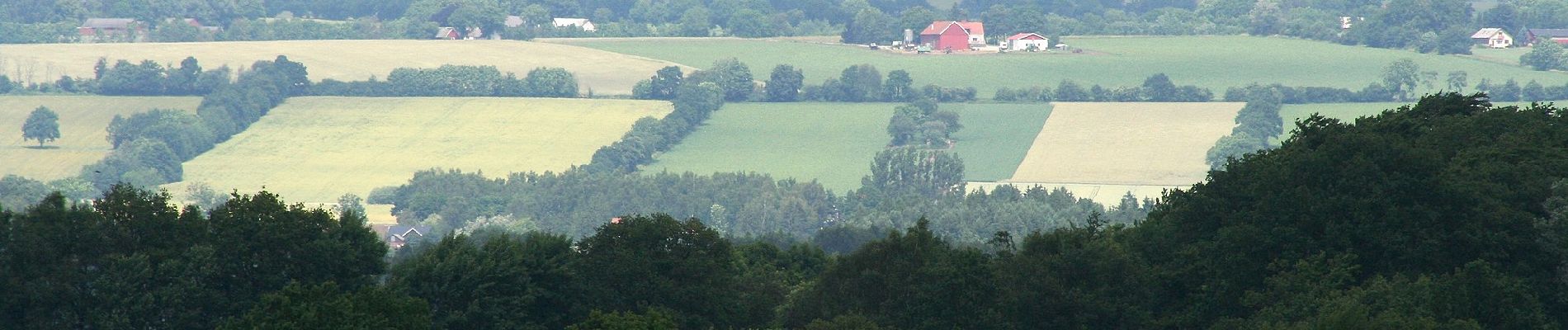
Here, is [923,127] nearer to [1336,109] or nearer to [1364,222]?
[1336,109]

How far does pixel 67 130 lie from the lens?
175000 mm

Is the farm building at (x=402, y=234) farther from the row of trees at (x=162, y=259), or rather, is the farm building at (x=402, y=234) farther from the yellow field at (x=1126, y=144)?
the row of trees at (x=162, y=259)

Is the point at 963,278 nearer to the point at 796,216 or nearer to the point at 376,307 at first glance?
the point at 376,307

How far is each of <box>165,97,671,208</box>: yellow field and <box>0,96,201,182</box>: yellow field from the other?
26.1ft

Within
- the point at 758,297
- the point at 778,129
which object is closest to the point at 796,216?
the point at 778,129

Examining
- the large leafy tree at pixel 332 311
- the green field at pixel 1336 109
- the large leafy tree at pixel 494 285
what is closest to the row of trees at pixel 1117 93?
the green field at pixel 1336 109

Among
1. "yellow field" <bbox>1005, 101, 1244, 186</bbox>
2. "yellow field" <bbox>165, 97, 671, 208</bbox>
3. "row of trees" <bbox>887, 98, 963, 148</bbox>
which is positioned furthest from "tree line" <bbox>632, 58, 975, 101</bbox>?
"yellow field" <bbox>1005, 101, 1244, 186</bbox>

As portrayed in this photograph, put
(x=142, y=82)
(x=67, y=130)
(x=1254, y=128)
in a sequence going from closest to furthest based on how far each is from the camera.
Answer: (x=1254, y=128), (x=67, y=130), (x=142, y=82)

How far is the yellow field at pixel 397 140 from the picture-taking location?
526 ft

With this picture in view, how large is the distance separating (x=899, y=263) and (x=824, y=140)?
408 ft

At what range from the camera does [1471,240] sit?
150ft

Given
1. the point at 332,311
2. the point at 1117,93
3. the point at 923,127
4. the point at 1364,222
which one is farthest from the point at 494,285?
the point at 1117,93

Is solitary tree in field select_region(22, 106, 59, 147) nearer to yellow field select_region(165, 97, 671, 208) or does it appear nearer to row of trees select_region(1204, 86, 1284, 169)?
yellow field select_region(165, 97, 671, 208)

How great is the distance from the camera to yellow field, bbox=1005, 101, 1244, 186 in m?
152
